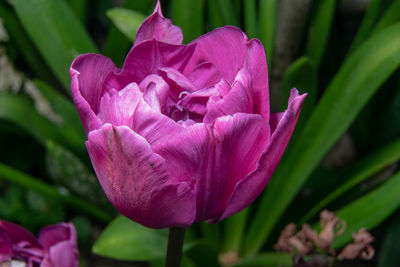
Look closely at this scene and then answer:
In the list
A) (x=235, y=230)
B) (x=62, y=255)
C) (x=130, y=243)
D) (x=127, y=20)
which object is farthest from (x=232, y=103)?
(x=235, y=230)

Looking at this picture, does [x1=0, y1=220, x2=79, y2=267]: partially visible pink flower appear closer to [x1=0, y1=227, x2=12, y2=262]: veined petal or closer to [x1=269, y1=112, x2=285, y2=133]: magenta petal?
[x1=0, y1=227, x2=12, y2=262]: veined petal

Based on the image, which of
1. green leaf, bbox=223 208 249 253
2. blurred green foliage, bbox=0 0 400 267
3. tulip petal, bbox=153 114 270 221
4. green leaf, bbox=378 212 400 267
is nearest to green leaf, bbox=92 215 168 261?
blurred green foliage, bbox=0 0 400 267

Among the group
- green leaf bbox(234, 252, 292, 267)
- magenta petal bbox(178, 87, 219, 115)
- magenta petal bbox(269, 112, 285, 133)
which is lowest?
green leaf bbox(234, 252, 292, 267)

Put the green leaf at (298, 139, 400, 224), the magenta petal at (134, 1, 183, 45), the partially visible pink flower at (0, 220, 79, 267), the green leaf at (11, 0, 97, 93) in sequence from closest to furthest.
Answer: the magenta petal at (134, 1, 183, 45), the partially visible pink flower at (0, 220, 79, 267), the green leaf at (298, 139, 400, 224), the green leaf at (11, 0, 97, 93)

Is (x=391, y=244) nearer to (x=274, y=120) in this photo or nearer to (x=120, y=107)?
(x=274, y=120)

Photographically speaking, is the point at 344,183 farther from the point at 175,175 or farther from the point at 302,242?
the point at 175,175
